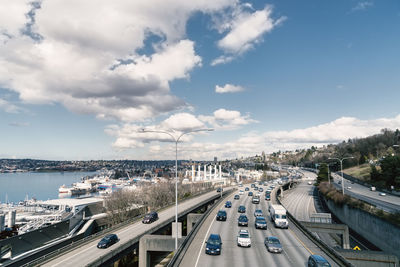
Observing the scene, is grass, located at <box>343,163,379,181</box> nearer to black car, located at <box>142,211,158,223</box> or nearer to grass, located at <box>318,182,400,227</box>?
grass, located at <box>318,182,400,227</box>

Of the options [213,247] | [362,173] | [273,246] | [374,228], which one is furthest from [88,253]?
[362,173]

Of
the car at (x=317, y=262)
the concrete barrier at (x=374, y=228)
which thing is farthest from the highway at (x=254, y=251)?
the concrete barrier at (x=374, y=228)

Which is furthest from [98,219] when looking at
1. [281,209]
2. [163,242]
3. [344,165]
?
[344,165]

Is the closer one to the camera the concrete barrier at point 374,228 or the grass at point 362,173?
the concrete barrier at point 374,228

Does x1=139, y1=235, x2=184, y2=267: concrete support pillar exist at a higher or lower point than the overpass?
lower

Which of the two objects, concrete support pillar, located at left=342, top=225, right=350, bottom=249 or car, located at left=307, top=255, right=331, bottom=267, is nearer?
car, located at left=307, top=255, right=331, bottom=267

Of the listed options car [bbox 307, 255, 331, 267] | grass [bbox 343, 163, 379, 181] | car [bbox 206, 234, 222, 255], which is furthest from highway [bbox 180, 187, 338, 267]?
grass [bbox 343, 163, 379, 181]

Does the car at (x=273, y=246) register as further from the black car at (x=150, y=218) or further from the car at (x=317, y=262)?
the black car at (x=150, y=218)

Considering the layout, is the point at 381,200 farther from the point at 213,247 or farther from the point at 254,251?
the point at 213,247

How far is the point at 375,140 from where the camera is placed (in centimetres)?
16525

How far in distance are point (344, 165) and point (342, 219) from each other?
121 m

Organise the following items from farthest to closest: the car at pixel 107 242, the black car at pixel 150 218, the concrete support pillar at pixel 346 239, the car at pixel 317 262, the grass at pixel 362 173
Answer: the grass at pixel 362 173
the black car at pixel 150 218
the concrete support pillar at pixel 346 239
the car at pixel 107 242
the car at pixel 317 262

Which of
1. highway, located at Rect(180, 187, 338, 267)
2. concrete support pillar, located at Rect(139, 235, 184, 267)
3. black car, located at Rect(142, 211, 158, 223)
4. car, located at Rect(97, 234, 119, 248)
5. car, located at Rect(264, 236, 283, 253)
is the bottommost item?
concrete support pillar, located at Rect(139, 235, 184, 267)

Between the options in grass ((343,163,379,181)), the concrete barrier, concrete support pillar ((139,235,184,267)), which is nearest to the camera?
concrete support pillar ((139,235,184,267))
